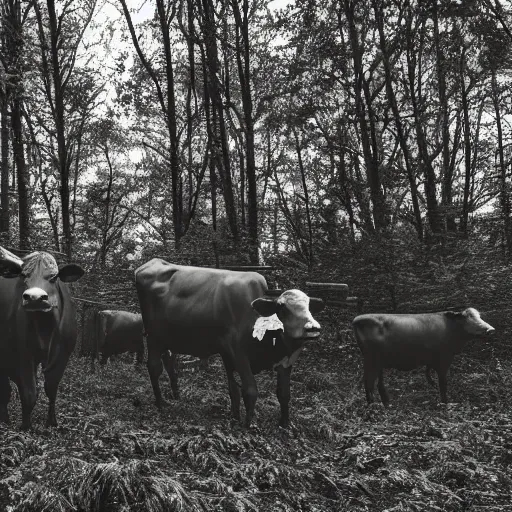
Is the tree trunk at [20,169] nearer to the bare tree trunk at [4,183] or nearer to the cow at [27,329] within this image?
the bare tree trunk at [4,183]

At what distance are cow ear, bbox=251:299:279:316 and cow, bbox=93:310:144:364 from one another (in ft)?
24.4

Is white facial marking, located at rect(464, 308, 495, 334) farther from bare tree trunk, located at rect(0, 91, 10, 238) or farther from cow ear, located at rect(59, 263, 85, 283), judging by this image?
bare tree trunk, located at rect(0, 91, 10, 238)

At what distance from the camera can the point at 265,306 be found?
6.26 m

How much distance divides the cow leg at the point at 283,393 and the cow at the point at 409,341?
7.70 ft

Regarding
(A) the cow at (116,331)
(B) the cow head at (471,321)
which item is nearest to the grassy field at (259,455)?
(B) the cow head at (471,321)

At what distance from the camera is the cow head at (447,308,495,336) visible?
840cm

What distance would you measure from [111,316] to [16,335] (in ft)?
25.0

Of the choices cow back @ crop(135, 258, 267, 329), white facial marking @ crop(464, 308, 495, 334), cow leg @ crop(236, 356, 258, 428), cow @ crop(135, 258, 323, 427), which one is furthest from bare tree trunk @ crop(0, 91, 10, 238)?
white facial marking @ crop(464, 308, 495, 334)

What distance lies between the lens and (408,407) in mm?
8195

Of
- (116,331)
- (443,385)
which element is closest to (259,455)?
(443,385)

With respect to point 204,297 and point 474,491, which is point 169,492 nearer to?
point 474,491

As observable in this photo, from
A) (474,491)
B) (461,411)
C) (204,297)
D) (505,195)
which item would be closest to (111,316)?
→ (204,297)

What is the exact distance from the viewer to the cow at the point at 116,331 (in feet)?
42.8

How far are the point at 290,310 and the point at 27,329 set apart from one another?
2682 millimetres
